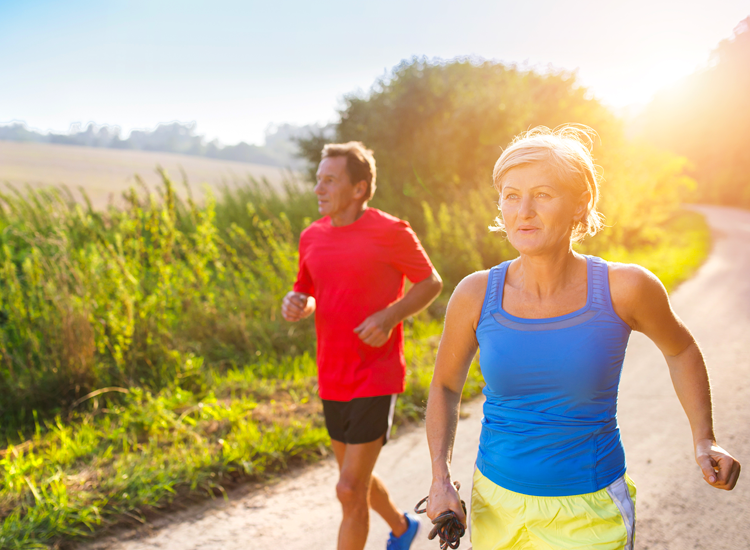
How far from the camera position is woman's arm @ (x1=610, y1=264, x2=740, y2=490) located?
1.59 metres

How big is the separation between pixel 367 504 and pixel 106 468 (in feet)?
7.26

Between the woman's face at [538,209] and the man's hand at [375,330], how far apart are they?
3.81 ft

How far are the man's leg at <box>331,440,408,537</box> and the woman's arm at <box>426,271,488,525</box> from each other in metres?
1.13

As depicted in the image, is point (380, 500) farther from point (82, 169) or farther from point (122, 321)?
point (82, 169)

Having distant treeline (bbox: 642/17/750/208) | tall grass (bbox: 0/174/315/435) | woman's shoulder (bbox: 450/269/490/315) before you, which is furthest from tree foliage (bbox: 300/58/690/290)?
woman's shoulder (bbox: 450/269/490/315)

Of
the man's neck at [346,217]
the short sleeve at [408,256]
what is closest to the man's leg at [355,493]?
the short sleeve at [408,256]

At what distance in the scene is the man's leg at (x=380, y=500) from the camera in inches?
114

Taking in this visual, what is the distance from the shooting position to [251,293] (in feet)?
23.4

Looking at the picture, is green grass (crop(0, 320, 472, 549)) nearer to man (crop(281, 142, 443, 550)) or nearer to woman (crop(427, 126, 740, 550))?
man (crop(281, 142, 443, 550))

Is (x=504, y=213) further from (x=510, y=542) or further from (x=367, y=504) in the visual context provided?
(x=367, y=504)

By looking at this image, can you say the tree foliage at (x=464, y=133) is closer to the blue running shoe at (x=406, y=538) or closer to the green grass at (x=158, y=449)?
the green grass at (x=158, y=449)

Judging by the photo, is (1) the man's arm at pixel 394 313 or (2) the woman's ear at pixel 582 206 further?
(1) the man's arm at pixel 394 313

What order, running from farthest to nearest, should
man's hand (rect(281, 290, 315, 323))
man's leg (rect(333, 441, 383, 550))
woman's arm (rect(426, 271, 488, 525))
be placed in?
man's hand (rect(281, 290, 315, 323)) → man's leg (rect(333, 441, 383, 550)) → woman's arm (rect(426, 271, 488, 525))

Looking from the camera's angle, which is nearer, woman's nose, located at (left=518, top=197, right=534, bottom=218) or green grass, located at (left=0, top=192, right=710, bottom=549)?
woman's nose, located at (left=518, top=197, right=534, bottom=218)
